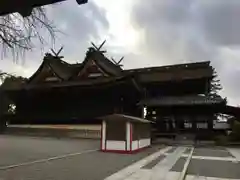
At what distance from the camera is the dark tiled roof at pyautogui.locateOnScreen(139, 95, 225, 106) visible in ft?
76.3

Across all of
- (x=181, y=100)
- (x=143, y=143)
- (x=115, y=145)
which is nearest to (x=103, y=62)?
(x=181, y=100)

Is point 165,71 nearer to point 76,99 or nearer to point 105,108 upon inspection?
point 105,108

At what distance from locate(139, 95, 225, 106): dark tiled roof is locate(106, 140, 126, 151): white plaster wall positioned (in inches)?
339

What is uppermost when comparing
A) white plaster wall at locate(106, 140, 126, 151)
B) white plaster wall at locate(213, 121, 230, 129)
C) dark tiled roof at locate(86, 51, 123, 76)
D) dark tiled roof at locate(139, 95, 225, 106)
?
dark tiled roof at locate(86, 51, 123, 76)

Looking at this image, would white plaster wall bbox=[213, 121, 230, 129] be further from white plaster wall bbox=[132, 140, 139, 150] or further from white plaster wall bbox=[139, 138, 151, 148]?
white plaster wall bbox=[132, 140, 139, 150]

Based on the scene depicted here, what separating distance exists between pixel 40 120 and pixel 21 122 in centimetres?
237

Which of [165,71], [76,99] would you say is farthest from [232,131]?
[76,99]

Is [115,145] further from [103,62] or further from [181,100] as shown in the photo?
[103,62]

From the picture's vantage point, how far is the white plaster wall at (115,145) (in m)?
16.4

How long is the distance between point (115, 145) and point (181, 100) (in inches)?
376

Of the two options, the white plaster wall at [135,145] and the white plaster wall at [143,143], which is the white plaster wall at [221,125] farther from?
the white plaster wall at [135,145]

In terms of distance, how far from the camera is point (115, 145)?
16.6m

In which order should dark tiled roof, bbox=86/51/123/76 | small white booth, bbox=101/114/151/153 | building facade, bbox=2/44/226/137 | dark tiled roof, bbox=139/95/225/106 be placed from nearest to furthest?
small white booth, bbox=101/114/151/153
dark tiled roof, bbox=139/95/225/106
building facade, bbox=2/44/226/137
dark tiled roof, bbox=86/51/123/76

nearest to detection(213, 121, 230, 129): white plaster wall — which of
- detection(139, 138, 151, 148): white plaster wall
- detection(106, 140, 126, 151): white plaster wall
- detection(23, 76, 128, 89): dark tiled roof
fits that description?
detection(139, 138, 151, 148): white plaster wall
